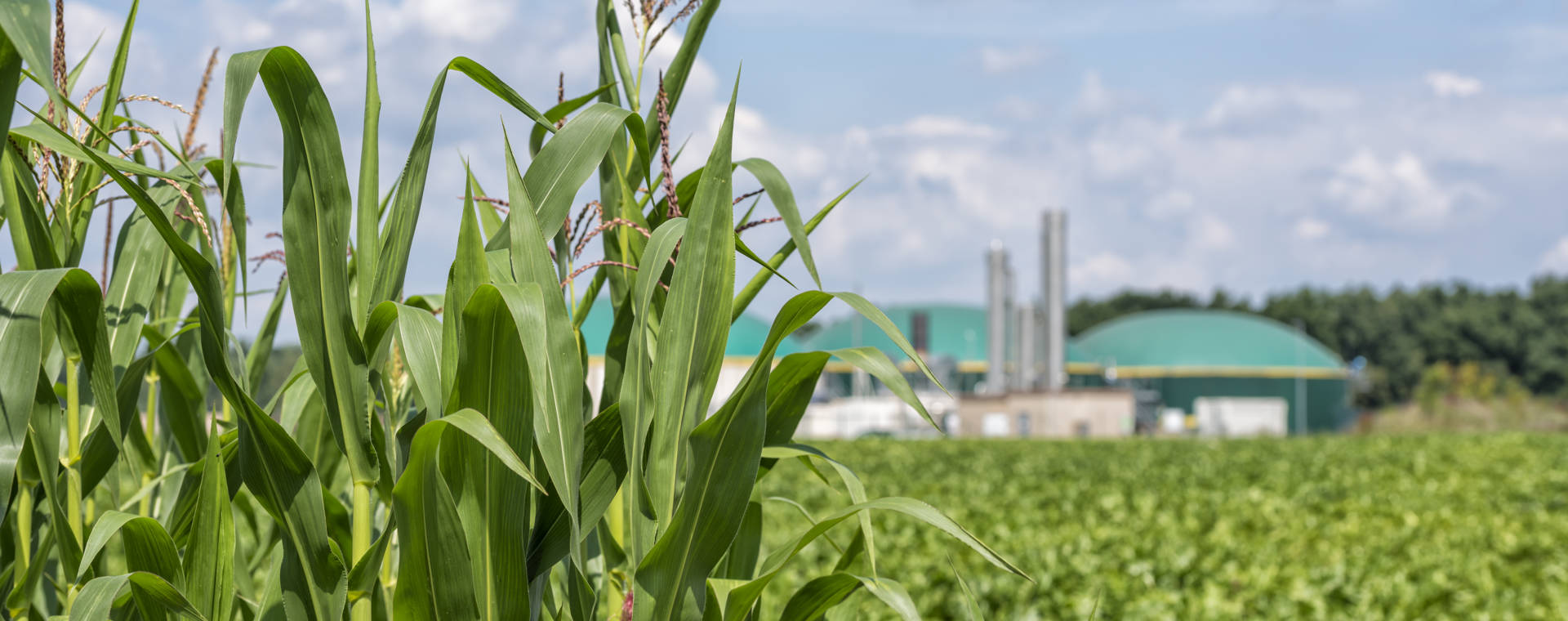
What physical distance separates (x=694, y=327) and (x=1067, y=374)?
40.3 m

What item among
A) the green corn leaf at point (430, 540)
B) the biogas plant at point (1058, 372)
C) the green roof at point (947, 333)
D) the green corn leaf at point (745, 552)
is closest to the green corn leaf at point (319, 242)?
the green corn leaf at point (430, 540)

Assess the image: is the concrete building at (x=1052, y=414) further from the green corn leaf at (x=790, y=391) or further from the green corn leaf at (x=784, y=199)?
the green corn leaf at (x=784, y=199)

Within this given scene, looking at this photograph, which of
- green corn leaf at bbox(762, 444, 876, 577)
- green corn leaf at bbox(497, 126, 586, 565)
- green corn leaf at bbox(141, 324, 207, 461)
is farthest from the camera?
green corn leaf at bbox(141, 324, 207, 461)

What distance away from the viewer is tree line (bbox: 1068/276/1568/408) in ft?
196

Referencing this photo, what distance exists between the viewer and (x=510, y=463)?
876mm

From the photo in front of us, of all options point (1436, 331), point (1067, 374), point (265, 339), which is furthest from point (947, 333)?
point (265, 339)

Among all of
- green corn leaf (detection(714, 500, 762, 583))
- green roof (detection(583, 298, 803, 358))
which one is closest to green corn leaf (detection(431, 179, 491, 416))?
green corn leaf (detection(714, 500, 762, 583))

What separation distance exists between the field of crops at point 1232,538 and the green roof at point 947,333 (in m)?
30.5

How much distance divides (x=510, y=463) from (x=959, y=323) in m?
44.0

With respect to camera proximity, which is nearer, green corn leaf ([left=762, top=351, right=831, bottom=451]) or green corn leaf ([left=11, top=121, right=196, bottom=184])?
Answer: green corn leaf ([left=11, top=121, right=196, bottom=184])

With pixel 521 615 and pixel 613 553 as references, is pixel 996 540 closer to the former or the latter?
pixel 613 553

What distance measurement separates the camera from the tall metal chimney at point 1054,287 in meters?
28.4

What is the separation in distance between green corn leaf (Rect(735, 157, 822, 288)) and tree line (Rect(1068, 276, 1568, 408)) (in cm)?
6393

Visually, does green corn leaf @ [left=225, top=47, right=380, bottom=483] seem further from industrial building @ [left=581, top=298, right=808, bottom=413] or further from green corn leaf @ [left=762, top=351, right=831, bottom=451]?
industrial building @ [left=581, top=298, right=808, bottom=413]
